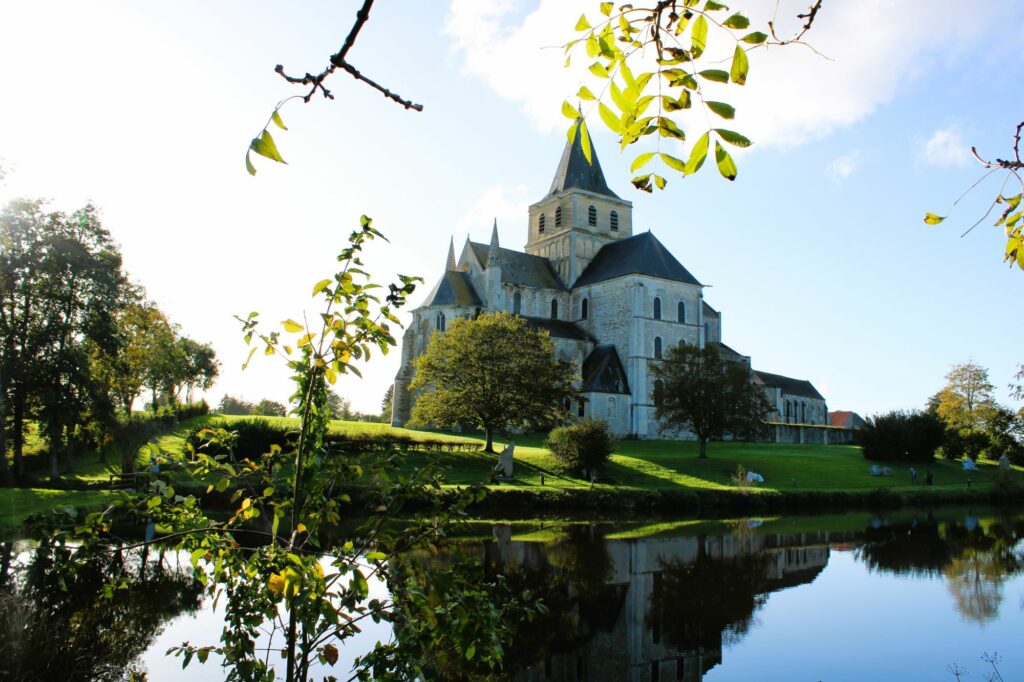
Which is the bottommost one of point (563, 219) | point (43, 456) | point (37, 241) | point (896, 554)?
point (896, 554)

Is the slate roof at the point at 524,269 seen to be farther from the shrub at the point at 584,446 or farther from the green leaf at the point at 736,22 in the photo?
the green leaf at the point at 736,22

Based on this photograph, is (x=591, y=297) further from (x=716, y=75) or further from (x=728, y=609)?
(x=716, y=75)

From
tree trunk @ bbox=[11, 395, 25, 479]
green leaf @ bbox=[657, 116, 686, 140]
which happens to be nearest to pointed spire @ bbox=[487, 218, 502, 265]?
tree trunk @ bbox=[11, 395, 25, 479]

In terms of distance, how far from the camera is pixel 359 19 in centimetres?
182

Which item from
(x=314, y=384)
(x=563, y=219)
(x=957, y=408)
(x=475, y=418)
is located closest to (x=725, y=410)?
(x=475, y=418)

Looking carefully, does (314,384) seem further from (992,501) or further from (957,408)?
(957,408)

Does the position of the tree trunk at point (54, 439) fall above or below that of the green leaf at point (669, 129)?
below

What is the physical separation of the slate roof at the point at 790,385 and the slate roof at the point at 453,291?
24434 mm

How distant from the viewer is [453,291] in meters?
48.9

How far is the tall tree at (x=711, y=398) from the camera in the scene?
121ft

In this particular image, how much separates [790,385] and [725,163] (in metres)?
67.9

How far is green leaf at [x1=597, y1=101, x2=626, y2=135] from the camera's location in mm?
1869

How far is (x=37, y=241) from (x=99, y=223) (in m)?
3.48

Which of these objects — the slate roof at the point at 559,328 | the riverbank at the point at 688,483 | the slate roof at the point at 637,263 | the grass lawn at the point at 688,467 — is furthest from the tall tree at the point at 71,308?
the slate roof at the point at 637,263
